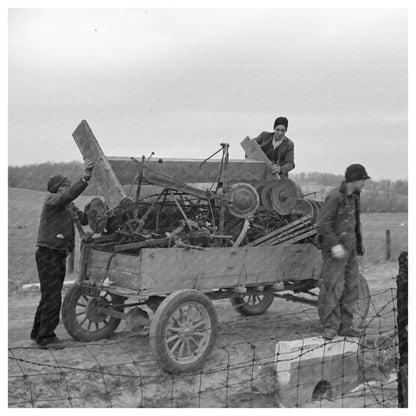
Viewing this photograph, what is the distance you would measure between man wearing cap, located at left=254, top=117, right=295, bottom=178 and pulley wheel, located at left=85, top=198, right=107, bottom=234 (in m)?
2.47

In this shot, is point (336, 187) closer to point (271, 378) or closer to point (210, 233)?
point (210, 233)

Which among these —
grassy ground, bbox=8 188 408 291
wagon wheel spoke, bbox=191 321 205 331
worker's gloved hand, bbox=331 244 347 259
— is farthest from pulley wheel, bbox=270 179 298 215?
grassy ground, bbox=8 188 408 291

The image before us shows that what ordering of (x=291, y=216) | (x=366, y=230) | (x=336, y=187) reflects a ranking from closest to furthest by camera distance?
1. (x=336, y=187)
2. (x=291, y=216)
3. (x=366, y=230)

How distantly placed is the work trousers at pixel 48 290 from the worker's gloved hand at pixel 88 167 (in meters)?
1.24

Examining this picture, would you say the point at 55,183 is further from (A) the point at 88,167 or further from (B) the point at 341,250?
(B) the point at 341,250

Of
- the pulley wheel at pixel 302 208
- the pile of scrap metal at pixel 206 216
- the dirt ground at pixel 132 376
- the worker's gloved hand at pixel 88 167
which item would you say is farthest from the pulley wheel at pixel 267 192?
the worker's gloved hand at pixel 88 167

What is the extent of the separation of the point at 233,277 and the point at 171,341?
3.72ft

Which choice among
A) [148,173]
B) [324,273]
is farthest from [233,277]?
[148,173]

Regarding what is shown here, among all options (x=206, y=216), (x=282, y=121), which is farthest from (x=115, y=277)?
(x=282, y=121)

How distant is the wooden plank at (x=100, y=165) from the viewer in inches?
258

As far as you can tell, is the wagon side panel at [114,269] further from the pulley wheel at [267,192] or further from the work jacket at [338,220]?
the work jacket at [338,220]

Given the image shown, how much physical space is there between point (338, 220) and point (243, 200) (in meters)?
1.17

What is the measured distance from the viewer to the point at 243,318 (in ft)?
30.9

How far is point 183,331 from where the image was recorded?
654 centimetres
